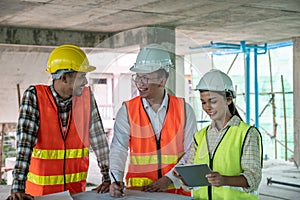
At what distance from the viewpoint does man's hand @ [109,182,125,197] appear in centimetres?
259

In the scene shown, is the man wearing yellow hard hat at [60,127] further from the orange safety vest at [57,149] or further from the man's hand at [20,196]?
the man's hand at [20,196]

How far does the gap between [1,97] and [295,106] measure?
6.76 metres

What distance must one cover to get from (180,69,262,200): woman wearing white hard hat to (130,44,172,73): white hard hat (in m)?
0.27

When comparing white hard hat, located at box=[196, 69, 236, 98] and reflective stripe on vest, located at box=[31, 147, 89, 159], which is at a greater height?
white hard hat, located at box=[196, 69, 236, 98]

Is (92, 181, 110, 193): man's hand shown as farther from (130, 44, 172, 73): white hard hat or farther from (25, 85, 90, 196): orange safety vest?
(130, 44, 172, 73): white hard hat

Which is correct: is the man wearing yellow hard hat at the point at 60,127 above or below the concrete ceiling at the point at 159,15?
below

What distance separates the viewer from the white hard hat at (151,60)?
2648 millimetres

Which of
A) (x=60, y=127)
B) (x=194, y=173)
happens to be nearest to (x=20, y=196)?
(x=60, y=127)

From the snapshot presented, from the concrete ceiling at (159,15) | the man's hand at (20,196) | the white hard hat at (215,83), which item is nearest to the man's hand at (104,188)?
the man's hand at (20,196)

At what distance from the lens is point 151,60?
2668 mm

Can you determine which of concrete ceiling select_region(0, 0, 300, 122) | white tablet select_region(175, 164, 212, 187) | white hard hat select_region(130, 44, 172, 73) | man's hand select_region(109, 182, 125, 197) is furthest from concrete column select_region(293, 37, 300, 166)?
white tablet select_region(175, 164, 212, 187)

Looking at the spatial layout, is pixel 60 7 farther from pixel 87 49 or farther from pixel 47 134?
pixel 47 134

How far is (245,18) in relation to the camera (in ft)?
25.3

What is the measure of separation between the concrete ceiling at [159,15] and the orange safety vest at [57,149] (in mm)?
3690
